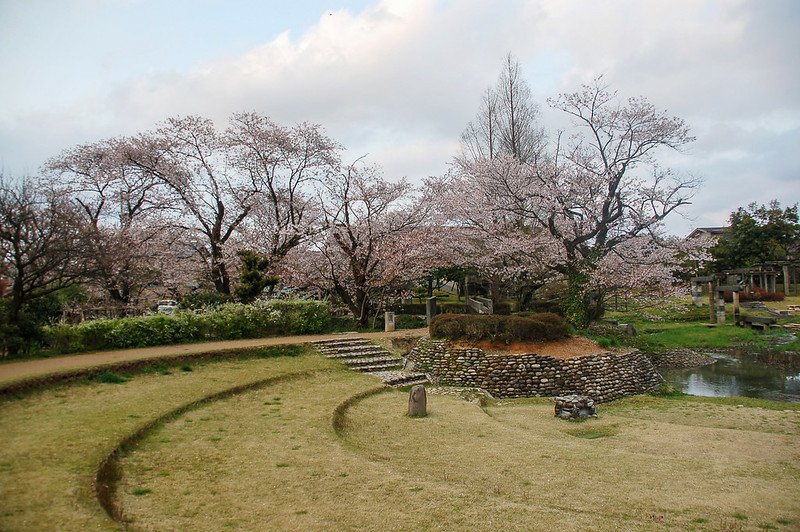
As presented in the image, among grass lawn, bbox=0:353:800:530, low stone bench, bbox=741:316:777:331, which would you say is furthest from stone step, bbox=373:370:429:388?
low stone bench, bbox=741:316:777:331

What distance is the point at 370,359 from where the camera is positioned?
18047 mm

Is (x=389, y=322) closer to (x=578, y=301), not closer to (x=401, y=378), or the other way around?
(x=401, y=378)

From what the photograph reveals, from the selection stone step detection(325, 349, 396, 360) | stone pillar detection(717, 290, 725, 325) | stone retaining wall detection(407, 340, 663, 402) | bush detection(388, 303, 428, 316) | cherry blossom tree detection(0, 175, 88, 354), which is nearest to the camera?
cherry blossom tree detection(0, 175, 88, 354)

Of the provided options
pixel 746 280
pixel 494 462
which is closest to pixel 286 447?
pixel 494 462

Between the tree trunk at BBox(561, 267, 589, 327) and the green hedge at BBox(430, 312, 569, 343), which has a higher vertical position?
the tree trunk at BBox(561, 267, 589, 327)

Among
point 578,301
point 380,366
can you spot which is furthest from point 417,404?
point 578,301

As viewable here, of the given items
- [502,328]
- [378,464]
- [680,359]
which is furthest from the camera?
[680,359]

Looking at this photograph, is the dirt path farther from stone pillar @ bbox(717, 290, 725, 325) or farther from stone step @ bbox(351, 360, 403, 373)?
stone pillar @ bbox(717, 290, 725, 325)

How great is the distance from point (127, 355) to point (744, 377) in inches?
796

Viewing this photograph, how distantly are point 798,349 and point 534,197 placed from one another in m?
12.5

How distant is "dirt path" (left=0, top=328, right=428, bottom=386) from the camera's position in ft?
41.5

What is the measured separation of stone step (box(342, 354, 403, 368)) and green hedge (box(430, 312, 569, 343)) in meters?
1.80

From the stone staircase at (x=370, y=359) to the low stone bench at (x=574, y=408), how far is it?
15.7 feet

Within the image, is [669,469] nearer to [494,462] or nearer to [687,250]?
[494,462]
